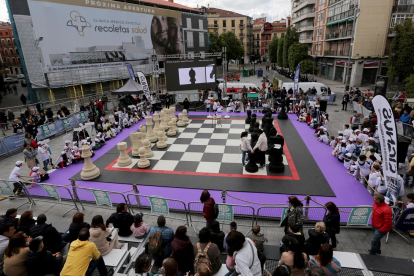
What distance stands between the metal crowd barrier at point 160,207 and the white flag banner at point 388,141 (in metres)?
4.56

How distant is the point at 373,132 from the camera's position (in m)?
9.66

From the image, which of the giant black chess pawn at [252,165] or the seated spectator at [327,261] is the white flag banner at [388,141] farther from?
the giant black chess pawn at [252,165]

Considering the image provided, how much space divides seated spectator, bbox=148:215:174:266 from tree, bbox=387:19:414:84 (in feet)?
75.9

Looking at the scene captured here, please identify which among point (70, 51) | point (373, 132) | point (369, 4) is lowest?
point (373, 132)

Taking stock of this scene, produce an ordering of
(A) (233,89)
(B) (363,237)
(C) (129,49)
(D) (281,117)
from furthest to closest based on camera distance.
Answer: (C) (129,49), (A) (233,89), (D) (281,117), (B) (363,237)

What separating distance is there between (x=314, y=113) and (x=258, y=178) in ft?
24.1

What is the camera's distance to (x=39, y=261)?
11.2 feet

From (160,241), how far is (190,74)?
48.6 feet

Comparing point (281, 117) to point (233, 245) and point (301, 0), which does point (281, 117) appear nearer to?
point (233, 245)

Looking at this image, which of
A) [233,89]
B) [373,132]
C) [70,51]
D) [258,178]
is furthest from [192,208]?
[70,51]

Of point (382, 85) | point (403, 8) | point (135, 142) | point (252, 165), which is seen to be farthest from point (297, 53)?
point (135, 142)

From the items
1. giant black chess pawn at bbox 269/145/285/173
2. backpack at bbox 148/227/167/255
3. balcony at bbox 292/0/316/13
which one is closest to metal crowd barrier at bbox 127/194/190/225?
backpack at bbox 148/227/167/255

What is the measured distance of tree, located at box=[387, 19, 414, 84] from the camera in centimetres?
1862

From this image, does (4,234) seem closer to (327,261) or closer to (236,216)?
(236,216)
